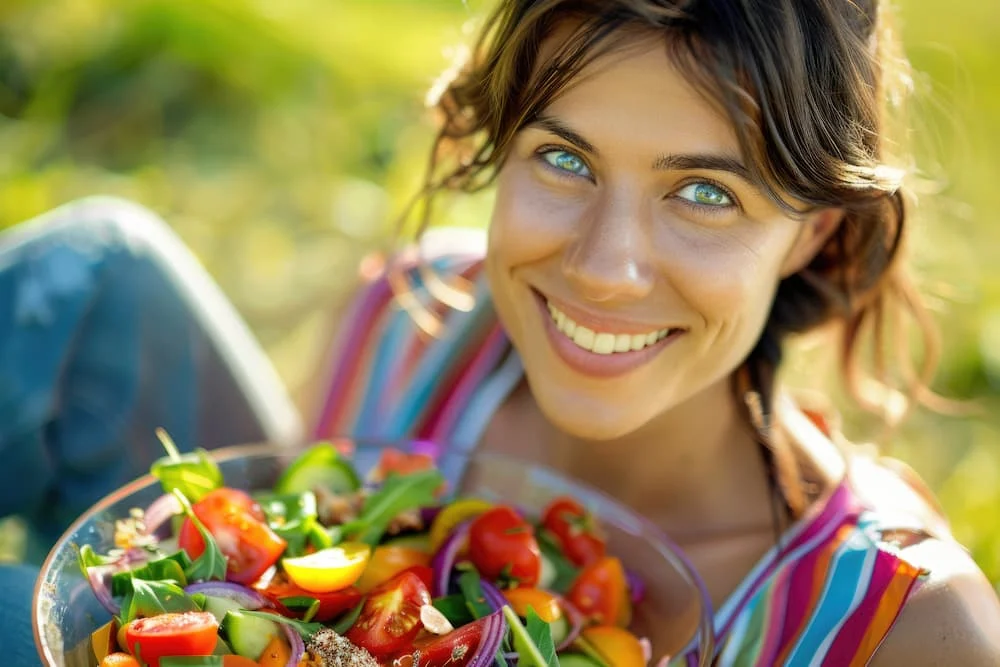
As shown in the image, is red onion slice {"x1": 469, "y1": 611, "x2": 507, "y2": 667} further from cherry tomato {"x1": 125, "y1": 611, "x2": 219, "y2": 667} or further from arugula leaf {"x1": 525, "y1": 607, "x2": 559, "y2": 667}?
cherry tomato {"x1": 125, "y1": 611, "x2": 219, "y2": 667}

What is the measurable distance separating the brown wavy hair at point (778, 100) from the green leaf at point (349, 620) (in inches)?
30.1

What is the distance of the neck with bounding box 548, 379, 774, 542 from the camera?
2154 mm

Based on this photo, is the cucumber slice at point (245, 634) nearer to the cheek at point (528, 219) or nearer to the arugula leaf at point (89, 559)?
the arugula leaf at point (89, 559)

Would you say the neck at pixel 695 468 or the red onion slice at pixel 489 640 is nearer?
the red onion slice at pixel 489 640

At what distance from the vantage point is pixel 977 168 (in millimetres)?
4793

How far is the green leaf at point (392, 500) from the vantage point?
163cm

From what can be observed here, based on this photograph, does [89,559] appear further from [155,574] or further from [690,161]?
[690,161]

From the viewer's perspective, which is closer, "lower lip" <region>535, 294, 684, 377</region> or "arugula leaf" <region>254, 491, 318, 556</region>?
"arugula leaf" <region>254, 491, 318, 556</region>

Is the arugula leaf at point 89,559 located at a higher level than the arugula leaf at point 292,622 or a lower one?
higher

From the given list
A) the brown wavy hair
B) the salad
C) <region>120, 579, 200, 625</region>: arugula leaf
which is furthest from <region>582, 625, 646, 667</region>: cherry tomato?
the brown wavy hair

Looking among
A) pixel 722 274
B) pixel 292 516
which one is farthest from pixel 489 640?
pixel 722 274

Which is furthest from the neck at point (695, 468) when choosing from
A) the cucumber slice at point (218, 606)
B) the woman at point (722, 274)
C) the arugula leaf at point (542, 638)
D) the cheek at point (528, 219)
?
the cucumber slice at point (218, 606)

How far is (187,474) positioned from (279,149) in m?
3.12

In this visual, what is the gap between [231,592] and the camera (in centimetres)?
143
